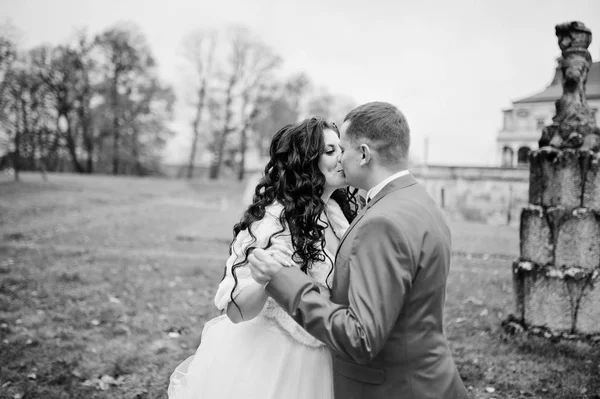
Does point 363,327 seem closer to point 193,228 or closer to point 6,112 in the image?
point 193,228

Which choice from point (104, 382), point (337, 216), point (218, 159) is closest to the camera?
point (337, 216)

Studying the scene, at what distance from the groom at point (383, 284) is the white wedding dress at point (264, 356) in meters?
0.25

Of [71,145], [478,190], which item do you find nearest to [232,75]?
[71,145]

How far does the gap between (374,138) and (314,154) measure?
67cm

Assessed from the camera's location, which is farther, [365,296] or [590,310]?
[590,310]

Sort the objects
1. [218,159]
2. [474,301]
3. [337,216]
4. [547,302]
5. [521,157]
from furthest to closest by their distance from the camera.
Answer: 1. [218,159]
2. [521,157]
3. [474,301]
4. [547,302]
5. [337,216]

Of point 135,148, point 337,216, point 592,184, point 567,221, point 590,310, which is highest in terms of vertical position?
point 135,148

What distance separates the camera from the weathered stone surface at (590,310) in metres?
5.12

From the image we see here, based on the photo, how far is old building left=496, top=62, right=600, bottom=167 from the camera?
6.10 metres

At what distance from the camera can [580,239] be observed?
517 centimetres

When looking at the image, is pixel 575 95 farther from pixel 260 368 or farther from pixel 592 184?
pixel 260 368

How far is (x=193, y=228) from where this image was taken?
1535 cm

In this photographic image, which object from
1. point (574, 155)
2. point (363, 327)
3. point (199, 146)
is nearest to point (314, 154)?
point (363, 327)

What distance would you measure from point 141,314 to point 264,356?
15.7 ft
